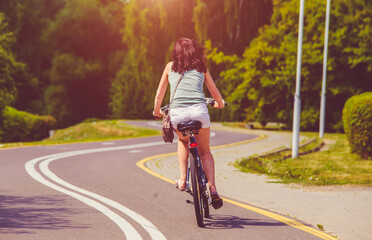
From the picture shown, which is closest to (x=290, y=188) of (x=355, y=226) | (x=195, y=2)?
(x=355, y=226)

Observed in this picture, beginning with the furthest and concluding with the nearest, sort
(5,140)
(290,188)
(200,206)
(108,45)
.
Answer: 1. (108,45)
2. (5,140)
3. (290,188)
4. (200,206)

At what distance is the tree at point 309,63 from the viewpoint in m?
31.0

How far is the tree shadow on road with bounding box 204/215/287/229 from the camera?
644 centimetres

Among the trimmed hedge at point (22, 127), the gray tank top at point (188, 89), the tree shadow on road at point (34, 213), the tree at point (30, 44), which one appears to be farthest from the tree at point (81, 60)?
the gray tank top at point (188, 89)

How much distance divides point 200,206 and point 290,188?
356 cm

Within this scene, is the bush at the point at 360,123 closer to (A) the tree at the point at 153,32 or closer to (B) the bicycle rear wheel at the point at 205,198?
(B) the bicycle rear wheel at the point at 205,198

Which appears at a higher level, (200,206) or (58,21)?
(58,21)

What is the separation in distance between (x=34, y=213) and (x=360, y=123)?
9.14m

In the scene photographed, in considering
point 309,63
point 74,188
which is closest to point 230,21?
point 309,63

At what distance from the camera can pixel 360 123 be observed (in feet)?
44.8

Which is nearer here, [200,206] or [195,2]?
[200,206]

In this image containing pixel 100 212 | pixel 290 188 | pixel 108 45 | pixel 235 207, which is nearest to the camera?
pixel 100 212

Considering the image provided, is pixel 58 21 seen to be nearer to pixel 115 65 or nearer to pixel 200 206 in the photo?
pixel 115 65

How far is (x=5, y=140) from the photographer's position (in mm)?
32812
